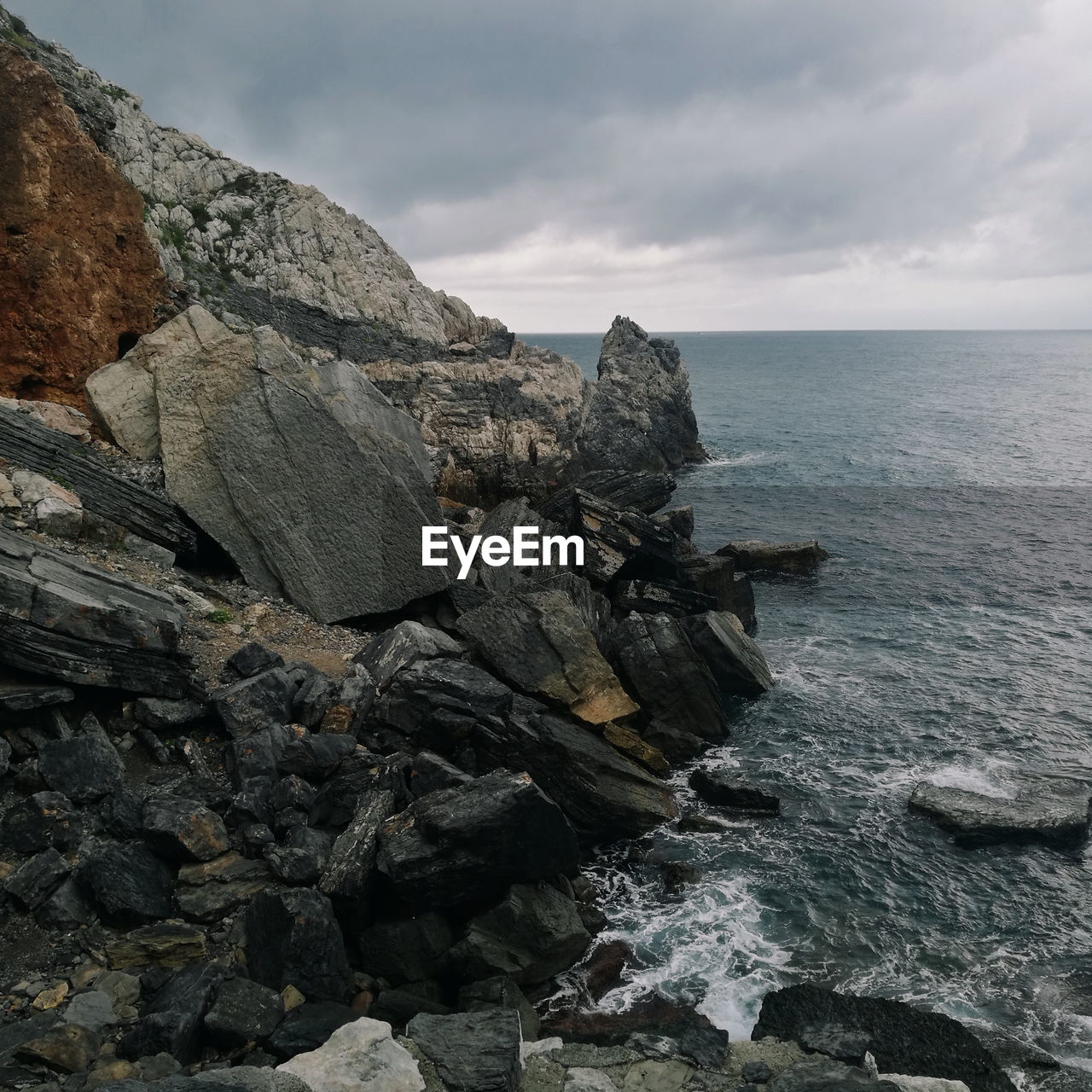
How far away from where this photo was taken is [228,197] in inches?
1731

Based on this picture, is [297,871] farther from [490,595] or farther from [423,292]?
[423,292]

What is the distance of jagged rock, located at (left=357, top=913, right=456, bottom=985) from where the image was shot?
13.2 metres

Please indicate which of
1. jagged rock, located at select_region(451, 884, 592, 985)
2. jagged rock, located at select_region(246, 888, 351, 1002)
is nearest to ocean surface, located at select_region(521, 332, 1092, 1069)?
jagged rock, located at select_region(451, 884, 592, 985)

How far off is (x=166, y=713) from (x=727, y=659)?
56.9 feet

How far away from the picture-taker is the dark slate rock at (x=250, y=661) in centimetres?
1775

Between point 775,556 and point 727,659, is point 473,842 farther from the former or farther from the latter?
point 775,556

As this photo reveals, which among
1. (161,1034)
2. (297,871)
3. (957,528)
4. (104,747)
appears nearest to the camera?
(161,1034)

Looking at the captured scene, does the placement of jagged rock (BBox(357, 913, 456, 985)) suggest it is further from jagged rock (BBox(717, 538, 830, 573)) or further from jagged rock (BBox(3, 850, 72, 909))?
jagged rock (BBox(717, 538, 830, 573))

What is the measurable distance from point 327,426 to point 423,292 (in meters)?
28.3

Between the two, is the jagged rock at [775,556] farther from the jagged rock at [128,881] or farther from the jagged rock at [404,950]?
the jagged rock at [128,881]


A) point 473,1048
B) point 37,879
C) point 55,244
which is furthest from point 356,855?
point 55,244

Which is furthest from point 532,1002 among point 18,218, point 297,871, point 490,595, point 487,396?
point 487,396

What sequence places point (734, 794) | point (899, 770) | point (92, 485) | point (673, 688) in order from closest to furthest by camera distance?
1. point (734, 794)
2. point (92, 485)
3. point (899, 770)
4. point (673, 688)

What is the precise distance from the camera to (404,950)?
13.3 m
